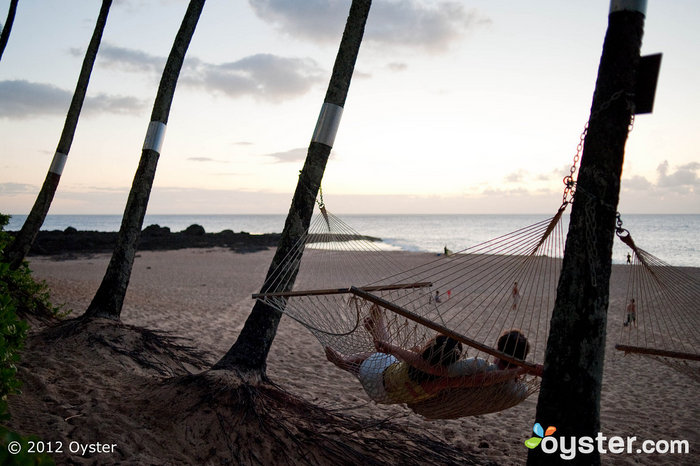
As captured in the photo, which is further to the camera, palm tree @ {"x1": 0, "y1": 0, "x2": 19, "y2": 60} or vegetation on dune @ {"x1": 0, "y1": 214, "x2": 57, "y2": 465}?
palm tree @ {"x1": 0, "y1": 0, "x2": 19, "y2": 60}

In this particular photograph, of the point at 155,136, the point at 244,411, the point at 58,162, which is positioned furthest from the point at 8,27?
the point at 244,411

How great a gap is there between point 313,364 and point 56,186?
3.08 meters

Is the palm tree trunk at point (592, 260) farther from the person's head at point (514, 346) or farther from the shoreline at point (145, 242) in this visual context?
the shoreline at point (145, 242)

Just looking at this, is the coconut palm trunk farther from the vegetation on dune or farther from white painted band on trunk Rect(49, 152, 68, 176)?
white painted band on trunk Rect(49, 152, 68, 176)

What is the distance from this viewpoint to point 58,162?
4.71 m

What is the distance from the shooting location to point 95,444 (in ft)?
6.69

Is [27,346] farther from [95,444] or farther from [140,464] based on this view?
[140,464]

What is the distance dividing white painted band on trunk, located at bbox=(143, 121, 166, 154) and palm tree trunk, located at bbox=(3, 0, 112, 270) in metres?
1.46

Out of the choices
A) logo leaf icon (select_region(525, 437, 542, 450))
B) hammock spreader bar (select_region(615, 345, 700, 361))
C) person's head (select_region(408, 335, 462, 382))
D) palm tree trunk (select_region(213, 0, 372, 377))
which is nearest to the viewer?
logo leaf icon (select_region(525, 437, 542, 450))

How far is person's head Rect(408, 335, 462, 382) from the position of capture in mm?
2244

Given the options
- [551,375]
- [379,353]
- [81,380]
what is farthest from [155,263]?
[551,375]

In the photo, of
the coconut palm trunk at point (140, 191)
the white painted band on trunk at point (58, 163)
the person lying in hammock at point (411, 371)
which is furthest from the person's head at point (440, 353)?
the white painted band on trunk at point (58, 163)

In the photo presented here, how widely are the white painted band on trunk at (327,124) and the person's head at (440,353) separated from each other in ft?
4.53

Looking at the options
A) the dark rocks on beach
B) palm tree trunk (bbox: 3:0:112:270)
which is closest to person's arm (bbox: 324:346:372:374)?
palm tree trunk (bbox: 3:0:112:270)
